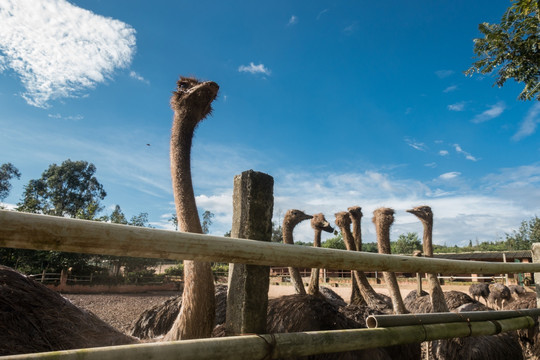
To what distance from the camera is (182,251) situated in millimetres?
1128

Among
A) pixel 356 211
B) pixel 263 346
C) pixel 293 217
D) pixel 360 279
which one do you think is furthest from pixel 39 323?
pixel 356 211

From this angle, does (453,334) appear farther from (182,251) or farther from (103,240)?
(103,240)

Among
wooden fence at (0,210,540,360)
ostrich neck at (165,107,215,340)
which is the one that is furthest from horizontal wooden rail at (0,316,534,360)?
ostrich neck at (165,107,215,340)

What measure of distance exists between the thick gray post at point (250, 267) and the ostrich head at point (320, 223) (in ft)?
22.9

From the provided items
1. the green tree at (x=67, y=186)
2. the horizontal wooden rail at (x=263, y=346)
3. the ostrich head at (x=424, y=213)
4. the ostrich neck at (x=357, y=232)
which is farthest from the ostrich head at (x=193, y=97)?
the green tree at (x=67, y=186)

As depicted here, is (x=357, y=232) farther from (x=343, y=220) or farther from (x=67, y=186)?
(x=67, y=186)

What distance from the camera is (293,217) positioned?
26.4 ft

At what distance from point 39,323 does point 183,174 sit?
5.98 feet

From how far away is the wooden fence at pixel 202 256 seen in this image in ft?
3.08

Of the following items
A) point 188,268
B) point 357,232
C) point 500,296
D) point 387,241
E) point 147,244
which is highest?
point 357,232

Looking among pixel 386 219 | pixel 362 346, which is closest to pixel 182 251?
pixel 362 346

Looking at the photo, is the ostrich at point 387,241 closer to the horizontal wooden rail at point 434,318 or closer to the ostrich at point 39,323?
the horizontal wooden rail at point 434,318

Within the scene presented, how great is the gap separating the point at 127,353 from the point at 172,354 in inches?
4.9

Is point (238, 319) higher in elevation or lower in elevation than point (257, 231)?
lower
